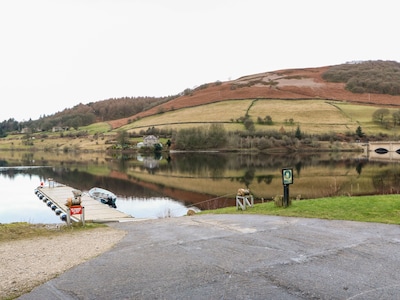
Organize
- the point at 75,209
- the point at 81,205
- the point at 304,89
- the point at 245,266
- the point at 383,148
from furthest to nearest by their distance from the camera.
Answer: the point at 304,89
the point at 383,148
the point at 81,205
the point at 75,209
the point at 245,266

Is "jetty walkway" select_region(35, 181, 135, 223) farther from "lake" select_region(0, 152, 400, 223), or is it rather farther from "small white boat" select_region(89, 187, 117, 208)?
"lake" select_region(0, 152, 400, 223)

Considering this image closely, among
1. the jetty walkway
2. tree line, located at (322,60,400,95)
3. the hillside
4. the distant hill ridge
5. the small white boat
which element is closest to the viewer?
the jetty walkway

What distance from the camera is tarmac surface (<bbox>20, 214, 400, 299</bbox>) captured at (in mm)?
7105

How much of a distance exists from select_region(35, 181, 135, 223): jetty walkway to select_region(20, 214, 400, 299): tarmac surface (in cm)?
1084

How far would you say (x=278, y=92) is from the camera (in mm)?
157375

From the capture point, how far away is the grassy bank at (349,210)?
14664 millimetres

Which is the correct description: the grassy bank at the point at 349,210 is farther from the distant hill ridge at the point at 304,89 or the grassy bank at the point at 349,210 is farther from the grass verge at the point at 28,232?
the distant hill ridge at the point at 304,89

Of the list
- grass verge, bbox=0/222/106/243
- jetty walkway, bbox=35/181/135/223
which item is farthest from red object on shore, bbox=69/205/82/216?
jetty walkway, bbox=35/181/135/223

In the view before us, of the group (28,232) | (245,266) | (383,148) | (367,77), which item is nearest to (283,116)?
(383,148)

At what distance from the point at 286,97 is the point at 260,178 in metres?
108

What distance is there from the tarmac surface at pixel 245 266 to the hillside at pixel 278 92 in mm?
143360

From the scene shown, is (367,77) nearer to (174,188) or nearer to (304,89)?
(304,89)

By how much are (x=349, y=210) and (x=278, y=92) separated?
481 feet

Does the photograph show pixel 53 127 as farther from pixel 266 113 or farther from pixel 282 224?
pixel 282 224
